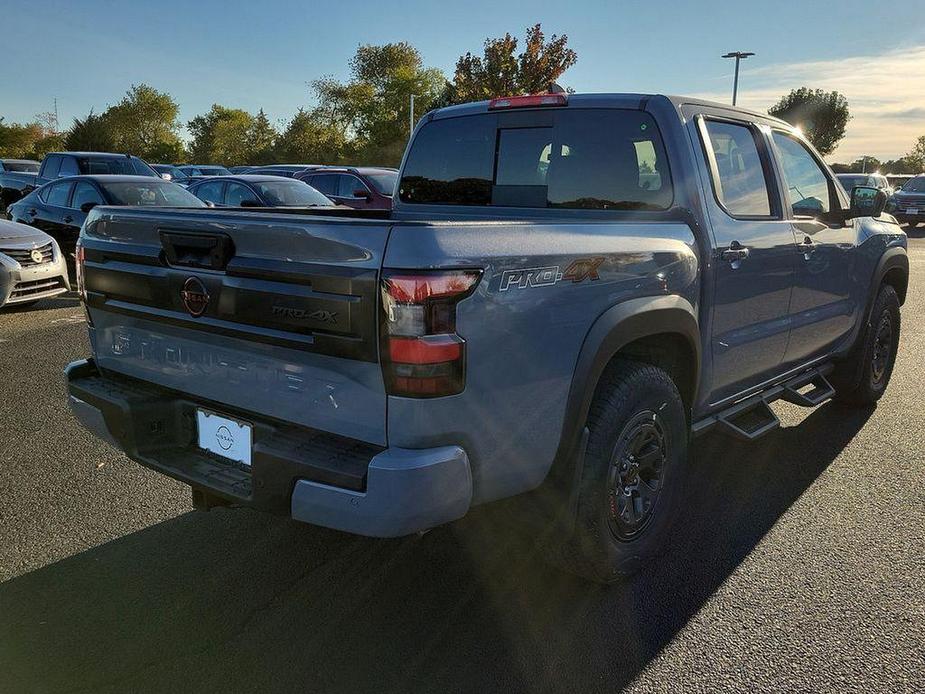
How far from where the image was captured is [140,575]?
9.98ft

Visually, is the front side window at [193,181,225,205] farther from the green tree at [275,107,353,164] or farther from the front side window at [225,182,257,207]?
the green tree at [275,107,353,164]

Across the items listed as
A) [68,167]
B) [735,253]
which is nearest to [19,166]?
[68,167]

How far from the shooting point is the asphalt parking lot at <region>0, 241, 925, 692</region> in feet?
8.13

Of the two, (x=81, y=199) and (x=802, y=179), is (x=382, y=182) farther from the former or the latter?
(x=802, y=179)

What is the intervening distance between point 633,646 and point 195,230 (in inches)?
81.7

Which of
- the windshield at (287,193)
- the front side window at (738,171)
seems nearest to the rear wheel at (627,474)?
Answer: the front side window at (738,171)

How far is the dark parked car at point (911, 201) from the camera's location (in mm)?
24391

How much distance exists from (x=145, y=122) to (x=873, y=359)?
2896 inches

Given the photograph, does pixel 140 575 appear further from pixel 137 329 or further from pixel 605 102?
pixel 605 102

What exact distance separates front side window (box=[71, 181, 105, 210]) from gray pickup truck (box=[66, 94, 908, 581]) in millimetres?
7839

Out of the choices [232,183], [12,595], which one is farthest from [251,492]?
[232,183]

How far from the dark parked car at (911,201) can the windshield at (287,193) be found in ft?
65.9

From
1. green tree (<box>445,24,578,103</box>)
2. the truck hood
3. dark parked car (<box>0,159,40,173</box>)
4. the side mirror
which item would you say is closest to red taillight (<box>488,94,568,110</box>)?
the side mirror

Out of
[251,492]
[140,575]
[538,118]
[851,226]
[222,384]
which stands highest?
[538,118]
